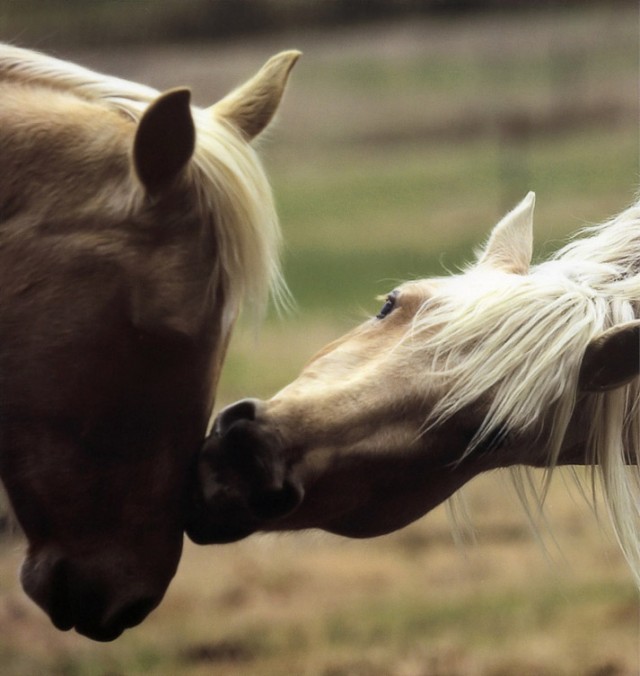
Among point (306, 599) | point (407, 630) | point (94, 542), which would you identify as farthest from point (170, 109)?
point (306, 599)

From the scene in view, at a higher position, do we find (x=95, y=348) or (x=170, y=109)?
(x=170, y=109)

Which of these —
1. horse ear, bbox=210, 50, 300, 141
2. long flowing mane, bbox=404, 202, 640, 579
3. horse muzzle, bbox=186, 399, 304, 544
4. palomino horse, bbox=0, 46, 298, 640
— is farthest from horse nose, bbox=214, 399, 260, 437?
horse ear, bbox=210, 50, 300, 141

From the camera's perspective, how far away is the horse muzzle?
133 cm

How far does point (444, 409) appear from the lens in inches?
57.9

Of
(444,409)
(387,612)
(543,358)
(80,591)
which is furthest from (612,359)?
(387,612)

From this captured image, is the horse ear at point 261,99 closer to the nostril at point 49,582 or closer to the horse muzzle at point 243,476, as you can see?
the horse muzzle at point 243,476

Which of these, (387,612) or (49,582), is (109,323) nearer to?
(49,582)

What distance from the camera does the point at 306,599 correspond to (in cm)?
350

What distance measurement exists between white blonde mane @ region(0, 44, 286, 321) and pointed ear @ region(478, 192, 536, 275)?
0.37 m

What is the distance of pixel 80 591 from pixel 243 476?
1.05 ft

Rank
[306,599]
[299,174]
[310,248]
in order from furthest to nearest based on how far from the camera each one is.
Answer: [299,174] < [310,248] < [306,599]

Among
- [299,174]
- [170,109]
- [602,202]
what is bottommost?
[299,174]

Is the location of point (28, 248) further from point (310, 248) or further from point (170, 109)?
point (310, 248)

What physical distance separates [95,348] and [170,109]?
0.32 meters
